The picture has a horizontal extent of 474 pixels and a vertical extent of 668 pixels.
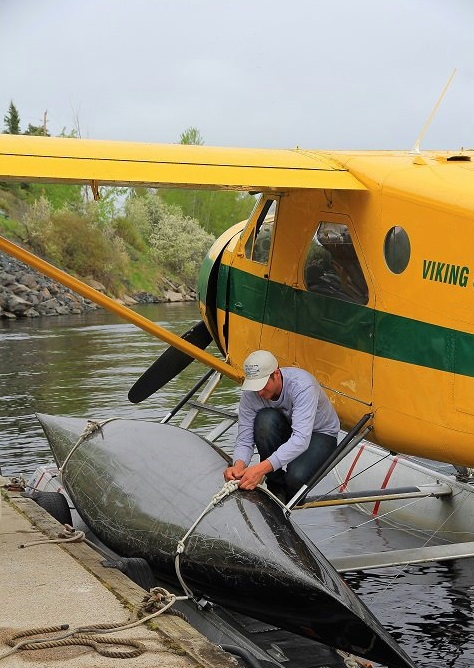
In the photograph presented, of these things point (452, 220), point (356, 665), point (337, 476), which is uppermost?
point (452, 220)

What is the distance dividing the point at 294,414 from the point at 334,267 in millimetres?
1132

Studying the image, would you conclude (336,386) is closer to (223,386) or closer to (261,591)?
(261,591)

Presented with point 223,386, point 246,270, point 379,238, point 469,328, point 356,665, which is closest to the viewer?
point 356,665

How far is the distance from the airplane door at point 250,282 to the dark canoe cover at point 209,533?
1202 mm

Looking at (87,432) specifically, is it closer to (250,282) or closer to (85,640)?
(250,282)

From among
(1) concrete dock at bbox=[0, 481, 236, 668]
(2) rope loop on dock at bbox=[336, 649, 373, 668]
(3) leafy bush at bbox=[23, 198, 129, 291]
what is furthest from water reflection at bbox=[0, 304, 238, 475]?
(3) leafy bush at bbox=[23, 198, 129, 291]

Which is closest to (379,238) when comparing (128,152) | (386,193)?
(386,193)

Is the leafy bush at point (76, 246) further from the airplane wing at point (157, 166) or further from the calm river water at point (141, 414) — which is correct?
the airplane wing at point (157, 166)

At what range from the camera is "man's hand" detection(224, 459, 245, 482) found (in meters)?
6.28

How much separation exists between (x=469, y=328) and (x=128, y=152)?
257 centimetres

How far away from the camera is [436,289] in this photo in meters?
6.10

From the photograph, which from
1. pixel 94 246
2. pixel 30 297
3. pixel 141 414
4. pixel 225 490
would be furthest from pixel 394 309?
pixel 94 246

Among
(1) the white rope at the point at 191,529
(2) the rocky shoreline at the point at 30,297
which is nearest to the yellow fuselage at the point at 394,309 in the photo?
(1) the white rope at the point at 191,529

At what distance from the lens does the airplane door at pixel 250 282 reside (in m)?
7.92
